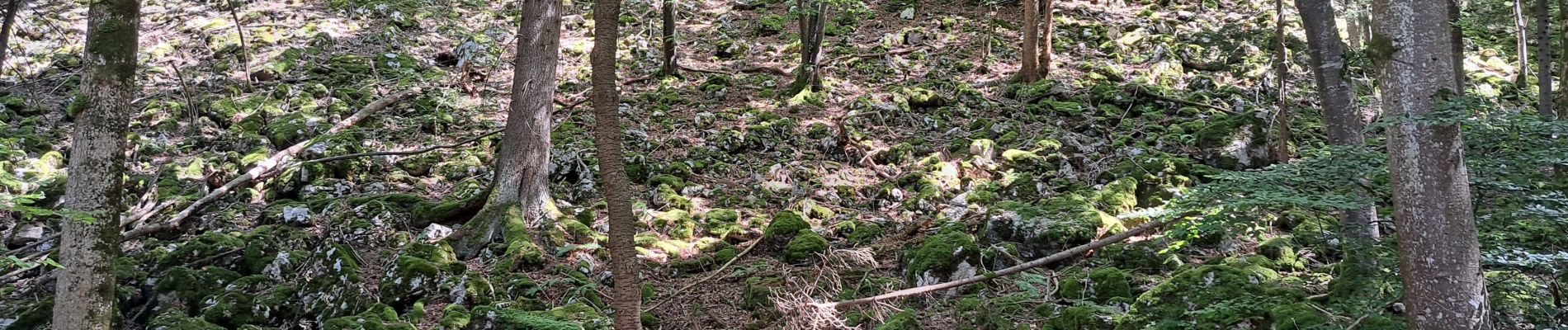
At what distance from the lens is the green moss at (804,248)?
7.06 m

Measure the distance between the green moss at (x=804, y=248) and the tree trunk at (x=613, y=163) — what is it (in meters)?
2.86

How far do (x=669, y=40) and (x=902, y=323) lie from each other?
7.67 m

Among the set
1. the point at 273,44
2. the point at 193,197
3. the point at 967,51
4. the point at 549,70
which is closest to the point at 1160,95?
the point at 967,51

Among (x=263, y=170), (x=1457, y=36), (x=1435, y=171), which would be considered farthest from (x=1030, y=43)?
(x=263, y=170)

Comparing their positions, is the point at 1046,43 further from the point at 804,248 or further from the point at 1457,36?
the point at 804,248

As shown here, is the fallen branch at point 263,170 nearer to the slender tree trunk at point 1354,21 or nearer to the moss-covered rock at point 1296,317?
the moss-covered rock at point 1296,317

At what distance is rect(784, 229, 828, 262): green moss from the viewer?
706 centimetres

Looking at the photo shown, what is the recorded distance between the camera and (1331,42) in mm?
5500

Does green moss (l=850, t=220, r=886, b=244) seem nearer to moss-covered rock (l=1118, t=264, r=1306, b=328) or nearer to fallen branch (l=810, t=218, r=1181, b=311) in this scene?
fallen branch (l=810, t=218, r=1181, b=311)

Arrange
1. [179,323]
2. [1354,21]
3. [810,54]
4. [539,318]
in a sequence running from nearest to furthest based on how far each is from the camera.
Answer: [539,318], [179,323], [810,54], [1354,21]

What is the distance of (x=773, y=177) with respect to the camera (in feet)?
30.7

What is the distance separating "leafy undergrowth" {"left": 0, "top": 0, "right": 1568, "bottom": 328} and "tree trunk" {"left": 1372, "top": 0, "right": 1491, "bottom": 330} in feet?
0.78

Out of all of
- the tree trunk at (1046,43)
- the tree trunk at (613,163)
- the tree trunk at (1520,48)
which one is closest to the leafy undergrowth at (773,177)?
the tree trunk at (1046,43)

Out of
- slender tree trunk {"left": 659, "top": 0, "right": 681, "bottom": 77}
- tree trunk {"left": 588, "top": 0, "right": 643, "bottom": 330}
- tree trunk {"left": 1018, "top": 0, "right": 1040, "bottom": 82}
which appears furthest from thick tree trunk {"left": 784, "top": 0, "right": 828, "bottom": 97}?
tree trunk {"left": 588, "top": 0, "right": 643, "bottom": 330}
